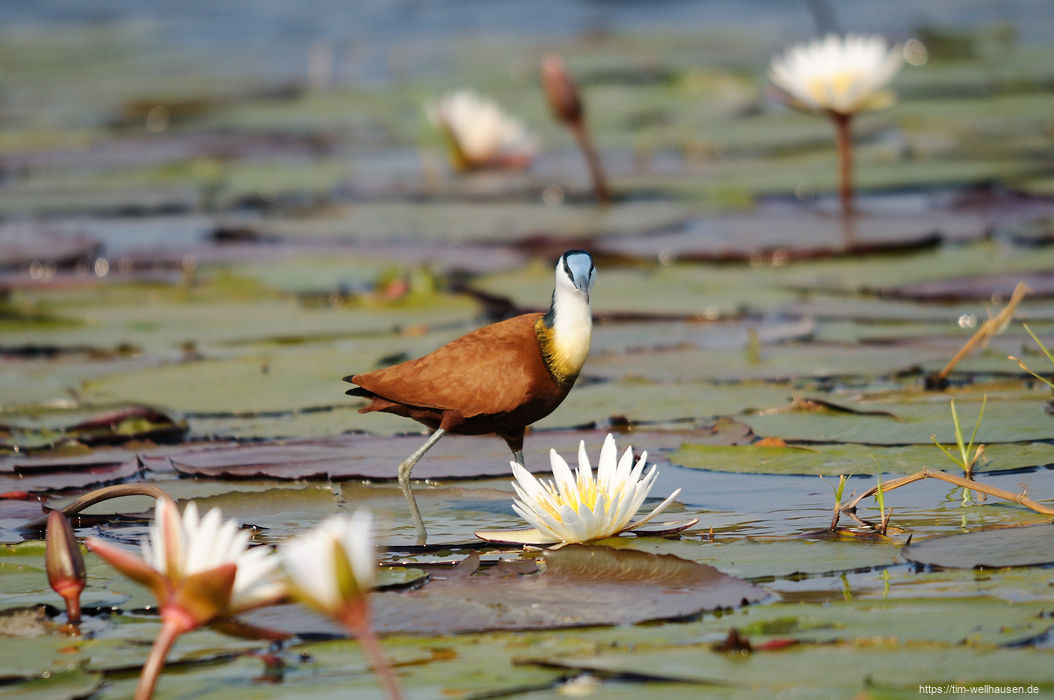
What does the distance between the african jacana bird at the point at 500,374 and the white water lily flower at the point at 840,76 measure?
3.69 m

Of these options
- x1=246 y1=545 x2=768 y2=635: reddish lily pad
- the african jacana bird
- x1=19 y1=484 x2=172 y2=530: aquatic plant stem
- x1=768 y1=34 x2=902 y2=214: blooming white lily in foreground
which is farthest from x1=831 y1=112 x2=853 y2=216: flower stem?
x1=19 y1=484 x2=172 y2=530: aquatic plant stem

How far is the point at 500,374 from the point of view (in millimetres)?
3266

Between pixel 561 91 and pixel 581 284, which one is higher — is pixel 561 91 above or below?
above

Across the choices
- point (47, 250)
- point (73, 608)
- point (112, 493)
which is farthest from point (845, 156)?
point (73, 608)

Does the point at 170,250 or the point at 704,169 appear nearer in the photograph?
the point at 170,250

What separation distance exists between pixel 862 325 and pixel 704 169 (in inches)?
174

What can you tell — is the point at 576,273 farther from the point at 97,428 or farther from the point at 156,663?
the point at 97,428

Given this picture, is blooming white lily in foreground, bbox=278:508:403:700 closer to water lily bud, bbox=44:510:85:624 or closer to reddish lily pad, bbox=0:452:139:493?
water lily bud, bbox=44:510:85:624

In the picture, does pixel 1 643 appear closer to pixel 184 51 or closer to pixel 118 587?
pixel 118 587

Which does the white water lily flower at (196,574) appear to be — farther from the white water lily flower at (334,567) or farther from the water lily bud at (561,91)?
the water lily bud at (561,91)

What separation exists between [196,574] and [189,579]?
0.01 m

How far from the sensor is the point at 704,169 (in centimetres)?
960

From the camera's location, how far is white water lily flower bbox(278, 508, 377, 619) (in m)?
1.72

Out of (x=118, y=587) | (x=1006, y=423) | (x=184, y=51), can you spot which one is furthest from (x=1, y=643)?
(x=184, y=51)
